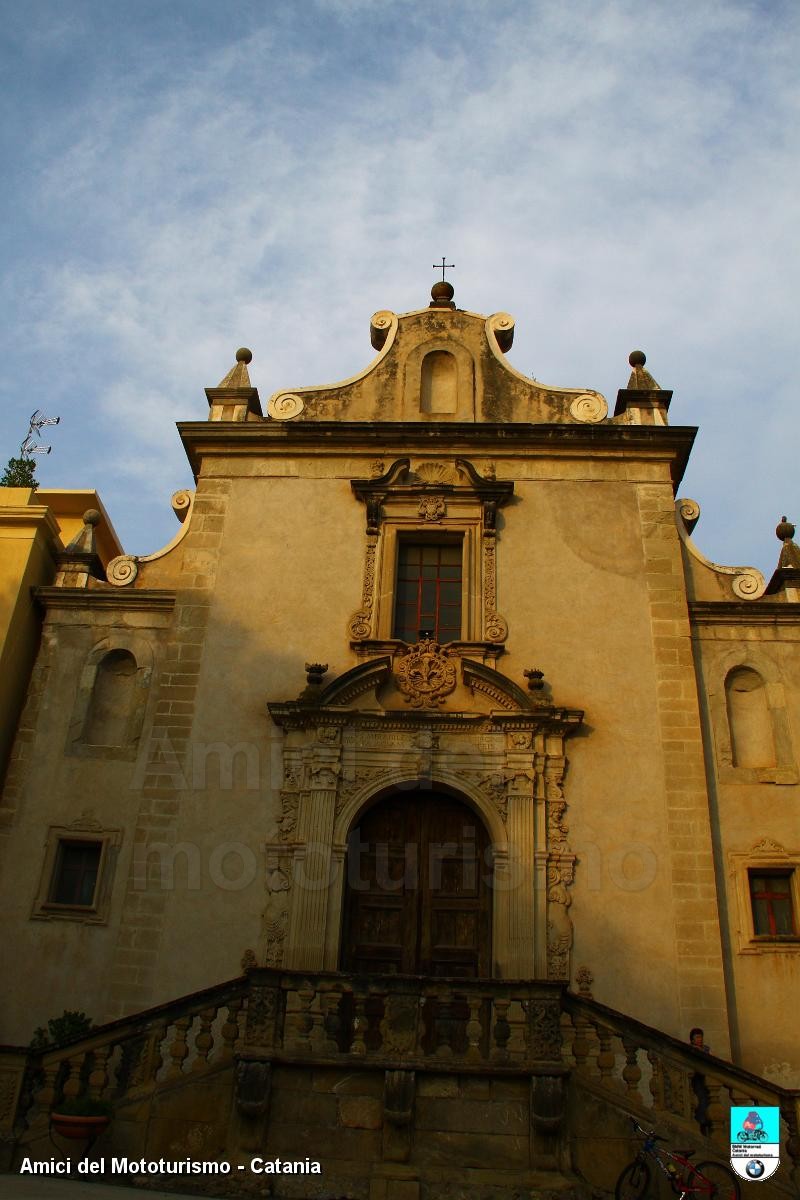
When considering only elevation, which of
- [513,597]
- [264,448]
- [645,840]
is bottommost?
[645,840]

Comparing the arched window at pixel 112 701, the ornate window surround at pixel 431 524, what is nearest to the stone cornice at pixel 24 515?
the arched window at pixel 112 701

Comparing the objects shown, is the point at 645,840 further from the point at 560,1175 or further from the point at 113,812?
the point at 113,812

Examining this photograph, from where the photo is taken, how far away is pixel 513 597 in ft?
49.4

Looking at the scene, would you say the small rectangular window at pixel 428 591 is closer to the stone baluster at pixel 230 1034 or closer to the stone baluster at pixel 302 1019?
the stone baluster at pixel 302 1019

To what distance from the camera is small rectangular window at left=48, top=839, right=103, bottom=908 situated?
44.4 ft

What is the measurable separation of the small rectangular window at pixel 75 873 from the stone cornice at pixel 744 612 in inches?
337

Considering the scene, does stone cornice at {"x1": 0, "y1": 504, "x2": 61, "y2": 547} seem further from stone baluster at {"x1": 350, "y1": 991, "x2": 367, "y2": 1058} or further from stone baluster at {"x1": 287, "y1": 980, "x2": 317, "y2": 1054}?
stone baluster at {"x1": 350, "y1": 991, "x2": 367, "y2": 1058}

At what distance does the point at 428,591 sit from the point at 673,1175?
327 inches

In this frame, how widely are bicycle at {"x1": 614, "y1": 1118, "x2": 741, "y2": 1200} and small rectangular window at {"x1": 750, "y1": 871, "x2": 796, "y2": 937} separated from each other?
382 centimetres

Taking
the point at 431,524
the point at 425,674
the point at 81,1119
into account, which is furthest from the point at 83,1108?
the point at 431,524

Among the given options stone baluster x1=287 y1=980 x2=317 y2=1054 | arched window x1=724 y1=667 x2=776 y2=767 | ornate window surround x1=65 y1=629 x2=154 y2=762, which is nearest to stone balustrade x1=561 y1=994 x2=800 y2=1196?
stone baluster x1=287 y1=980 x2=317 y2=1054

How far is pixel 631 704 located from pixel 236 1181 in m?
7.46

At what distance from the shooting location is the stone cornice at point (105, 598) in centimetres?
1530

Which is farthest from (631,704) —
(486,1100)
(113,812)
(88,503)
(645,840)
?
(88,503)
